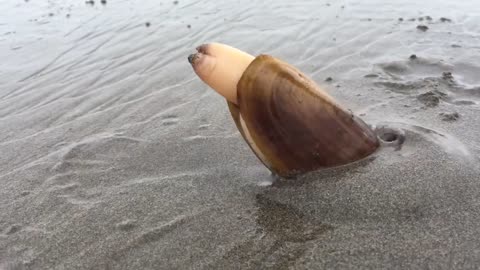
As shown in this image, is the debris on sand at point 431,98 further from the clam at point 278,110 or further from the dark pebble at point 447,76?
the clam at point 278,110

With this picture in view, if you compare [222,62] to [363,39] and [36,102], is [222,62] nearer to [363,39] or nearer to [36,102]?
[36,102]

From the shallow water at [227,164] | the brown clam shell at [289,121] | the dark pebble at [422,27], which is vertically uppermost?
the brown clam shell at [289,121]

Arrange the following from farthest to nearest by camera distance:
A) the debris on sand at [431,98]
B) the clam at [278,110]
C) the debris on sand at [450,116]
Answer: the debris on sand at [431,98] → the debris on sand at [450,116] → the clam at [278,110]

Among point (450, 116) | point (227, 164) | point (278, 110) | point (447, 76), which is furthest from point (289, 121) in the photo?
point (447, 76)

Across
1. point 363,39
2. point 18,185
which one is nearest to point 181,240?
point 18,185

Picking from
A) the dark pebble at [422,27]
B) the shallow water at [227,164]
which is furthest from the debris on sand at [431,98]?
the dark pebble at [422,27]

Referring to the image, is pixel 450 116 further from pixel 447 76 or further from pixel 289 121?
pixel 289 121
